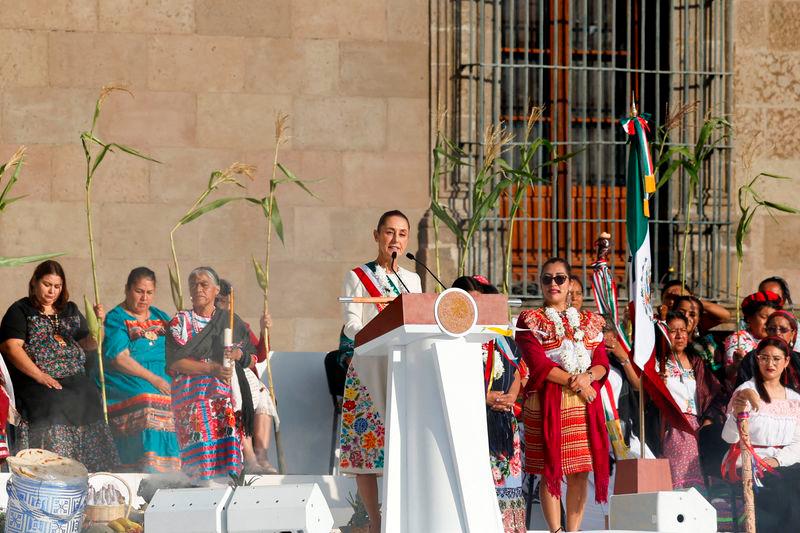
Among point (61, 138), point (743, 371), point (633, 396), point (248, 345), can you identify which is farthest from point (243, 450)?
point (61, 138)

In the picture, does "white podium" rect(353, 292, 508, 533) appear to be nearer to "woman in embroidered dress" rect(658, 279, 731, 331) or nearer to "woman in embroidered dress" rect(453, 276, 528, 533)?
"woman in embroidered dress" rect(453, 276, 528, 533)

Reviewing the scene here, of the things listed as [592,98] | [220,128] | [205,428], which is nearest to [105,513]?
[205,428]

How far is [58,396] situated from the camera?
7984 millimetres

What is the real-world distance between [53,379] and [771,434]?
12.5ft

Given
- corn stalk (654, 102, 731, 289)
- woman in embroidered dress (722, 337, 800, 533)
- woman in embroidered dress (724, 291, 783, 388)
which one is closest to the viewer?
woman in embroidered dress (722, 337, 800, 533)

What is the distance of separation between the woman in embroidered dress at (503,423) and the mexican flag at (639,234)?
66 centimetres

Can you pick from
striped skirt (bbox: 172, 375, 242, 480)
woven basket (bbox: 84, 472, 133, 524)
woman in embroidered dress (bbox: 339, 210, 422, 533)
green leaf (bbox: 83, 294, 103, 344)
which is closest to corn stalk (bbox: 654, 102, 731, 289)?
woman in embroidered dress (bbox: 339, 210, 422, 533)

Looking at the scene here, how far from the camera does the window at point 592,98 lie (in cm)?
1089

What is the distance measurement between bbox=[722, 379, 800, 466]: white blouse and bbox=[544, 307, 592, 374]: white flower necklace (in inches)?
36.1

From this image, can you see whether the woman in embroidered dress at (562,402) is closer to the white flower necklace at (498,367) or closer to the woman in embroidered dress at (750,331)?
the white flower necklace at (498,367)

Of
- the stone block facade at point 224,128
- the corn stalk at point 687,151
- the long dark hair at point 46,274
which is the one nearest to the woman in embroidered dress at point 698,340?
the corn stalk at point 687,151

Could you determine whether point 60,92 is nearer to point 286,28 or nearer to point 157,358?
point 286,28

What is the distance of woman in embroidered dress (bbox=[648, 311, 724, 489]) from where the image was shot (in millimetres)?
8086

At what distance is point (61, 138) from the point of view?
1050 cm
